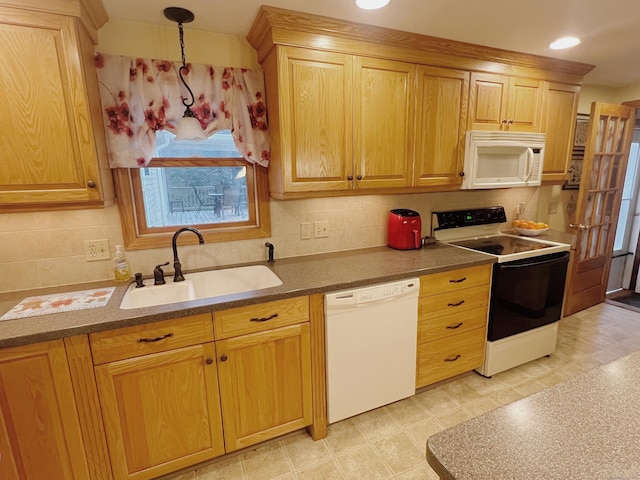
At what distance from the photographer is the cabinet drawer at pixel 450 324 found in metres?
2.04

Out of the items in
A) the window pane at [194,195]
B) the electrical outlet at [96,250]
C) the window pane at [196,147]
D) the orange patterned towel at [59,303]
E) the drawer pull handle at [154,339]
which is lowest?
the drawer pull handle at [154,339]

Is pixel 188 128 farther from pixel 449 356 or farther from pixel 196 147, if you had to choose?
pixel 449 356

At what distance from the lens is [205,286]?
6.33 ft

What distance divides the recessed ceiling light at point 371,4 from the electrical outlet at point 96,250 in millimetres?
1803

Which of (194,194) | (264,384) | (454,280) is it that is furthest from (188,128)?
(454,280)

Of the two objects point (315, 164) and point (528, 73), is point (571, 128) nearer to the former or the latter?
point (528, 73)

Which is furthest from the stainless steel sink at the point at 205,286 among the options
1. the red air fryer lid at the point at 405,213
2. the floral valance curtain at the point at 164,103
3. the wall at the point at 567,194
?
the wall at the point at 567,194

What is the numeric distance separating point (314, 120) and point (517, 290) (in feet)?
5.87

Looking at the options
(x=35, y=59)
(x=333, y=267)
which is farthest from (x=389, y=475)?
(x=35, y=59)

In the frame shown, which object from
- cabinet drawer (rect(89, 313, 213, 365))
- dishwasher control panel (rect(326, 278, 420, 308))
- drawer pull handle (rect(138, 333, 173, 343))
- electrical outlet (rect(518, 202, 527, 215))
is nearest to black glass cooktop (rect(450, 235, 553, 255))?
electrical outlet (rect(518, 202, 527, 215))

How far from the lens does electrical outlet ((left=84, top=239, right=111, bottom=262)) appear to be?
1765 millimetres

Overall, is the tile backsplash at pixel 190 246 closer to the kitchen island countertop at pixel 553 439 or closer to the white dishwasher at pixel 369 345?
the white dishwasher at pixel 369 345

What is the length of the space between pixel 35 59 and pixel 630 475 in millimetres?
2227

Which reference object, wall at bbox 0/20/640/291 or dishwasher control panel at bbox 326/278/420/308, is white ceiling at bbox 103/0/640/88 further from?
dishwasher control panel at bbox 326/278/420/308
